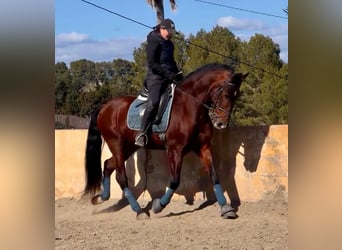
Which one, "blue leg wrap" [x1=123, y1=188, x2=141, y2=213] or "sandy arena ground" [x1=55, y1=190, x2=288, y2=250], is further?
"blue leg wrap" [x1=123, y1=188, x2=141, y2=213]

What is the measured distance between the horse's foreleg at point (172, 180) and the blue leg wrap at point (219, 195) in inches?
7.4

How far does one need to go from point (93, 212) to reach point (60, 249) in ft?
0.90

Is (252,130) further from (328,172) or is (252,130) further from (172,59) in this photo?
(328,172)

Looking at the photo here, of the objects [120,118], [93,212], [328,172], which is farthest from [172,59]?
[328,172]

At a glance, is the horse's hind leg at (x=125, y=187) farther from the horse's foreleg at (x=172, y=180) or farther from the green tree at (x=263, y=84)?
the green tree at (x=263, y=84)

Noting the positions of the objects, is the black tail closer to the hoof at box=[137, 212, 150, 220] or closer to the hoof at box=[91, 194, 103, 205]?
the hoof at box=[91, 194, 103, 205]

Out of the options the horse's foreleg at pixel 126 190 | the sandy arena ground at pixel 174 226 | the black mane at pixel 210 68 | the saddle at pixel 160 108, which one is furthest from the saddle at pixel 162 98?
the sandy arena ground at pixel 174 226

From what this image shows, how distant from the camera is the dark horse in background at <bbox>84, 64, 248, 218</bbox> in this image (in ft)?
7.91

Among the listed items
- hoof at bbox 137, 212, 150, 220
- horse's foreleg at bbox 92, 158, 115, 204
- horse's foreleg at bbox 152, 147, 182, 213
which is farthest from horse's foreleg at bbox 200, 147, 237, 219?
horse's foreleg at bbox 92, 158, 115, 204

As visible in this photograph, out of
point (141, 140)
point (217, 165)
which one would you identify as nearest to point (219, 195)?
point (217, 165)

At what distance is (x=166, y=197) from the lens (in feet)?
8.23

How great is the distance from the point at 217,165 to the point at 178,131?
0.81 feet

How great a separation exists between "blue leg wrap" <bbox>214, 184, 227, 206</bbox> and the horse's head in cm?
28

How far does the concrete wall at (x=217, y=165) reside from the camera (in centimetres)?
236
